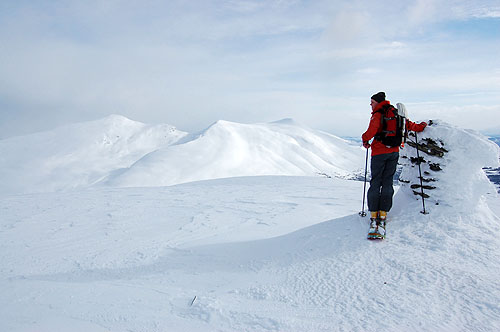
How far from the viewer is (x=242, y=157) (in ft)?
308

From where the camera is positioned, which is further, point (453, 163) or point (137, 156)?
point (137, 156)

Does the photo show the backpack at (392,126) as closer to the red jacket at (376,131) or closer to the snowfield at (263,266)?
the red jacket at (376,131)

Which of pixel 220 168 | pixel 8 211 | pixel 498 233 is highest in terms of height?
pixel 498 233

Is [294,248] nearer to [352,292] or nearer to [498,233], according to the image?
[352,292]

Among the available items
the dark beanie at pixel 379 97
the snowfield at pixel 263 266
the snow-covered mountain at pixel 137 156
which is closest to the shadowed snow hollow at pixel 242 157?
the snow-covered mountain at pixel 137 156

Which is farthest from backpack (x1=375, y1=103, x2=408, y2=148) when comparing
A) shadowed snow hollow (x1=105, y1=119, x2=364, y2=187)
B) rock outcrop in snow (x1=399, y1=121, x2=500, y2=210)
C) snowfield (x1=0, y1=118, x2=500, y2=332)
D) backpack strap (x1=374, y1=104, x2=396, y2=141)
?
shadowed snow hollow (x1=105, y1=119, x2=364, y2=187)

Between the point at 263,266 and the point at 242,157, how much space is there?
89.2 metres

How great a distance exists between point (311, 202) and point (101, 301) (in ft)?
26.5

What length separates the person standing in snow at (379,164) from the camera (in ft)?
17.1

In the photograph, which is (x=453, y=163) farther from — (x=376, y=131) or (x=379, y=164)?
(x=376, y=131)

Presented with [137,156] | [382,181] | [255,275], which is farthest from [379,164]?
[137,156]

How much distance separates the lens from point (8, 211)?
9648 millimetres

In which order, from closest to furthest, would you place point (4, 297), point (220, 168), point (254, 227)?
point (4, 297) → point (254, 227) → point (220, 168)

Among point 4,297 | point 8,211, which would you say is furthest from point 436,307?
point 8,211
